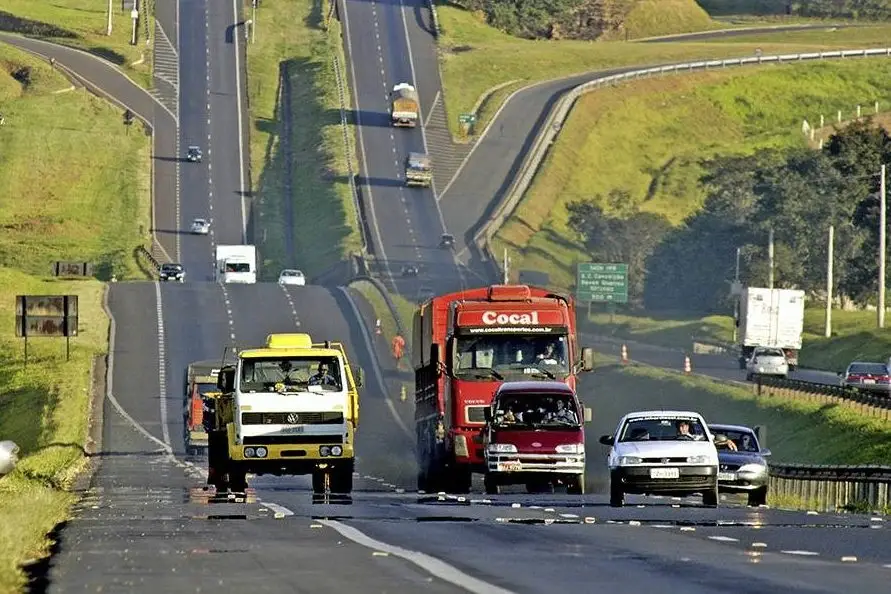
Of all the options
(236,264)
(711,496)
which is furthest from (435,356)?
(236,264)

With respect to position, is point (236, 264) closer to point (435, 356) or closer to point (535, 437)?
point (435, 356)

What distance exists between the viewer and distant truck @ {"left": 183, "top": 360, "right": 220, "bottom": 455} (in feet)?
200

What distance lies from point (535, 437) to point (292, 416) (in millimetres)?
4162

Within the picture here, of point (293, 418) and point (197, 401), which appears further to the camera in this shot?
point (197, 401)

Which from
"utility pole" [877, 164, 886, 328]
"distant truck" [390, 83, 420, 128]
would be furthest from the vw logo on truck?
"distant truck" [390, 83, 420, 128]

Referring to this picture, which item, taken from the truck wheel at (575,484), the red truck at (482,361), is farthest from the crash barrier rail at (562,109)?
the truck wheel at (575,484)

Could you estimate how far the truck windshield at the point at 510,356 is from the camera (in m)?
41.1

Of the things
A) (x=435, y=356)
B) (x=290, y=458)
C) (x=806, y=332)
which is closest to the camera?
(x=290, y=458)

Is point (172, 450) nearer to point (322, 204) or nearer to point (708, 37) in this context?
point (322, 204)

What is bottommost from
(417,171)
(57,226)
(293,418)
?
(293,418)

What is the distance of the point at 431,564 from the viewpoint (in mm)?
17703

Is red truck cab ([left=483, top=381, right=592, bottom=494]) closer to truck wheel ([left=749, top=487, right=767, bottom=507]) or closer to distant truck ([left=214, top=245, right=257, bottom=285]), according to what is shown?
truck wheel ([left=749, top=487, right=767, bottom=507])

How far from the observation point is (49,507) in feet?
90.7

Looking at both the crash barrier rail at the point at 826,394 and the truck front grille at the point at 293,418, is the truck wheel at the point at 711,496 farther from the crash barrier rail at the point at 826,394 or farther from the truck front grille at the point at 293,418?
the crash barrier rail at the point at 826,394
